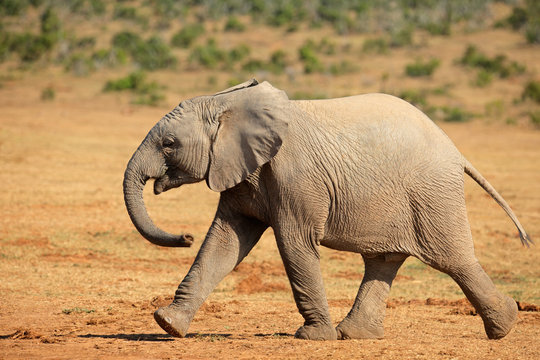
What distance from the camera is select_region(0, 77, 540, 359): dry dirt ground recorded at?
6543 millimetres

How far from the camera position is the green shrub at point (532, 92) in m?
25.6

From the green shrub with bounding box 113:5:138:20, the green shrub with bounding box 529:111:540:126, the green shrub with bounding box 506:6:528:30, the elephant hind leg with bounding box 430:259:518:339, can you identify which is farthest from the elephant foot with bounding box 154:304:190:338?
the green shrub with bounding box 113:5:138:20

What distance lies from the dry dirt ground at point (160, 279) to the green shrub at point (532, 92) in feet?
24.1

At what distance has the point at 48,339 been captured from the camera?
6.59 meters

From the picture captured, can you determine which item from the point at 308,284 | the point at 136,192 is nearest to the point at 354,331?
the point at 308,284

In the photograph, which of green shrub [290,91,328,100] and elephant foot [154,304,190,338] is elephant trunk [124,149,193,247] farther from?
green shrub [290,91,328,100]

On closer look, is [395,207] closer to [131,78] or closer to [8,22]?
[131,78]

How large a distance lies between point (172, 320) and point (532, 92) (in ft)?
70.4

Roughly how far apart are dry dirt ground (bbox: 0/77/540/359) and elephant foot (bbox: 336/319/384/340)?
0.50 ft

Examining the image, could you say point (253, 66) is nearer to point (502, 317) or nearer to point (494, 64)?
point (494, 64)

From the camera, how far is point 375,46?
34125 millimetres

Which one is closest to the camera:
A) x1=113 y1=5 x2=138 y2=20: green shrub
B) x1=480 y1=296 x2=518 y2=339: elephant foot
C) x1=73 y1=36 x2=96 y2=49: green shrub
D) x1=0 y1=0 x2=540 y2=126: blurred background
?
x1=480 y1=296 x2=518 y2=339: elephant foot

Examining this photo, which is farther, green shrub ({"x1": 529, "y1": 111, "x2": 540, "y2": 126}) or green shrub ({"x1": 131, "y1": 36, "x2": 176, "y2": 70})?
green shrub ({"x1": 131, "y1": 36, "x2": 176, "y2": 70})

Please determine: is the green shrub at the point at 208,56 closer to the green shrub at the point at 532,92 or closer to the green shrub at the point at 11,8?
the green shrub at the point at 532,92
